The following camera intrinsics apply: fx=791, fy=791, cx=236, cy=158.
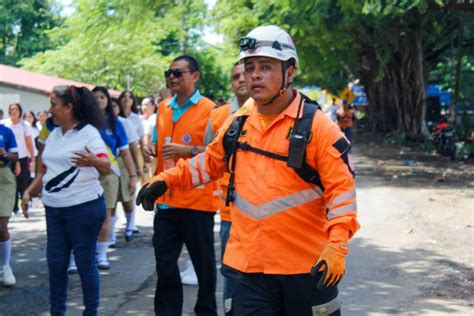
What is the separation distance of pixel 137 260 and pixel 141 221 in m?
3.03

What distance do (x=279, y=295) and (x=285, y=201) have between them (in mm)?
464

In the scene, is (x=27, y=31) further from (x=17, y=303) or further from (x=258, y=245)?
(x=258, y=245)

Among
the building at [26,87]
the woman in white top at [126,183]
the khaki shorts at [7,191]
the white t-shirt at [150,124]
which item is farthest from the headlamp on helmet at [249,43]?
the building at [26,87]

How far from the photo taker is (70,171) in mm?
5641

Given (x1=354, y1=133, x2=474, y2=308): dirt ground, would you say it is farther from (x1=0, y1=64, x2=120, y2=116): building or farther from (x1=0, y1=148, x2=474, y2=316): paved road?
(x1=0, y1=64, x2=120, y2=116): building

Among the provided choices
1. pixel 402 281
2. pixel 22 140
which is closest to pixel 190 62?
pixel 402 281

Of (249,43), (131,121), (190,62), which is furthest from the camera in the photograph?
(131,121)

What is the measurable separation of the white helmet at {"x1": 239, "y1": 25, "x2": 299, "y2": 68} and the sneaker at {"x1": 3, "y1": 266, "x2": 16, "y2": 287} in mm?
4614

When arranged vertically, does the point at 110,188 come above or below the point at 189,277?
above

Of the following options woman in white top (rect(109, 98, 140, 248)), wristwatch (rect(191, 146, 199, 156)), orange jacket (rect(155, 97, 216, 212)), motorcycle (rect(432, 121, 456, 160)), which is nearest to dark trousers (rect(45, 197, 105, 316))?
orange jacket (rect(155, 97, 216, 212))

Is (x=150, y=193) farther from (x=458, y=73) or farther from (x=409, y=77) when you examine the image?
(x=409, y=77)

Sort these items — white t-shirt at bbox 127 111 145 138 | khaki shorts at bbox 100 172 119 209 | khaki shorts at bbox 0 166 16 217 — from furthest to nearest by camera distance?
white t-shirt at bbox 127 111 145 138 < khaki shorts at bbox 100 172 119 209 < khaki shorts at bbox 0 166 16 217

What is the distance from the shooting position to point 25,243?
10.1 meters

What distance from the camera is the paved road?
667 centimetres
